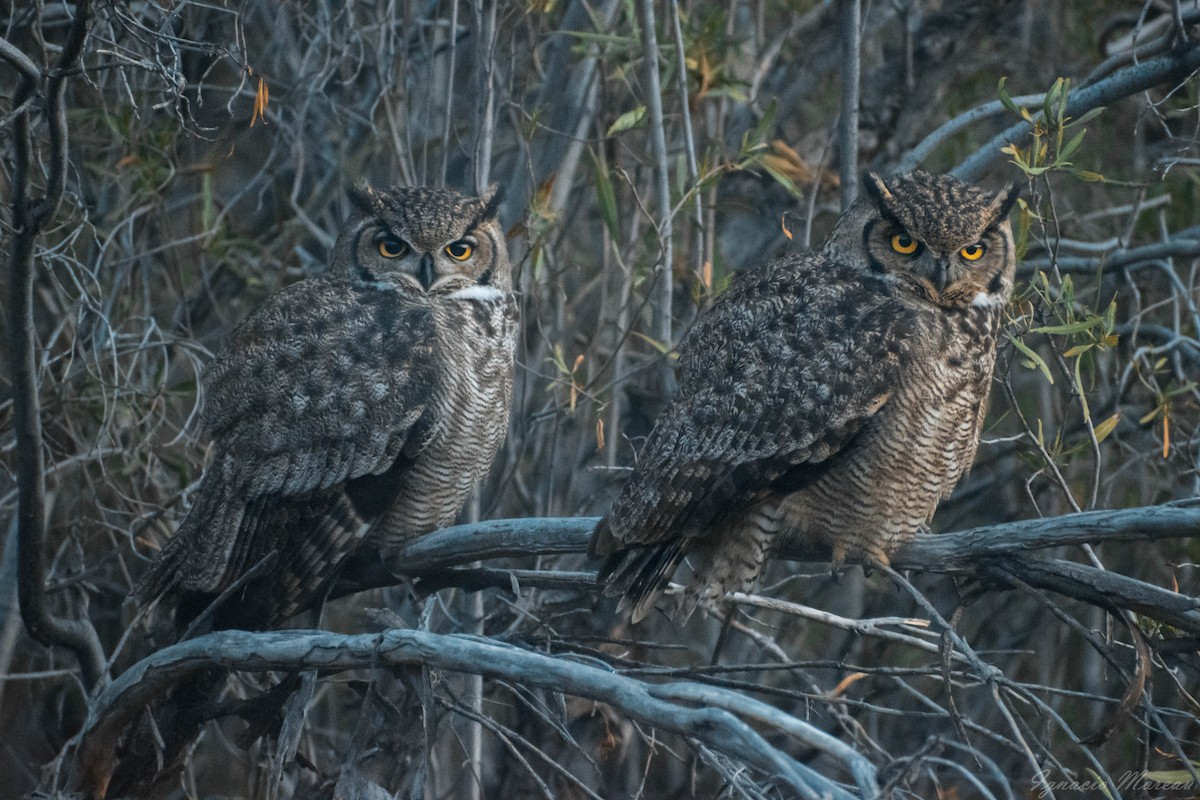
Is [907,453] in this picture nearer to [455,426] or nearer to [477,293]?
[455,426]

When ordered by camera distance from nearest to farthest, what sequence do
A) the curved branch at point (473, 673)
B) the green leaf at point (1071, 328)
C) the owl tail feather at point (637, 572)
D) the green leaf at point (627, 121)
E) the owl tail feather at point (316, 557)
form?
the curved branch at point (473, 673), the green leaf at point (1071, 328), the owl tail feather at point (637, 572), the owl tail feather at point (316, 557), the green leaf at point (627, 121)

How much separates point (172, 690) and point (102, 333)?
Result: 1.01 m

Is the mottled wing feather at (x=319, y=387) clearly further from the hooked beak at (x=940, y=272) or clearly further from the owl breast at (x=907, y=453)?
the hooked beak at (x=940, y=272)

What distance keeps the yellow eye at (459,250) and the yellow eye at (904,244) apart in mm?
977

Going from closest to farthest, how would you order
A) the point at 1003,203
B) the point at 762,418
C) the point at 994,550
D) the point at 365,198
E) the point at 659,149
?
1. the point at 994,550
2. the point at 762,418
3. the point at 1003,203
4. the point at 365,198
5. the point at 659,149

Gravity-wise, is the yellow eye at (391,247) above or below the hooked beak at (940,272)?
below

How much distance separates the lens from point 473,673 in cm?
→ 170

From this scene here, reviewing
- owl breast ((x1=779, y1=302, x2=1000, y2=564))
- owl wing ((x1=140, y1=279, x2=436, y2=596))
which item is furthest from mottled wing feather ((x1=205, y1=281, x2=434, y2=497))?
owl breast ((x1=779, y1=302, x2=1000, y2=564))

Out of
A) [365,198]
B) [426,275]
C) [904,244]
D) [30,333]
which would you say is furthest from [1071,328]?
[30,333]

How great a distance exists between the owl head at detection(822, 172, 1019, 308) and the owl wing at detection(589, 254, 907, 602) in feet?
0.24

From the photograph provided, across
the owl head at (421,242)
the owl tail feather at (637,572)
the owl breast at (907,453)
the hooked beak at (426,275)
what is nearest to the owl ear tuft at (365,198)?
the owl head at (421,242)

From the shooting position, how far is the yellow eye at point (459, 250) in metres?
2.84

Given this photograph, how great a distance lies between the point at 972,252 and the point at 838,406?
1.40 ft

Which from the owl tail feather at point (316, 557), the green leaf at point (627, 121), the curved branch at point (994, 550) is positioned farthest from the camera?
the green leaf at point (627, 121)
